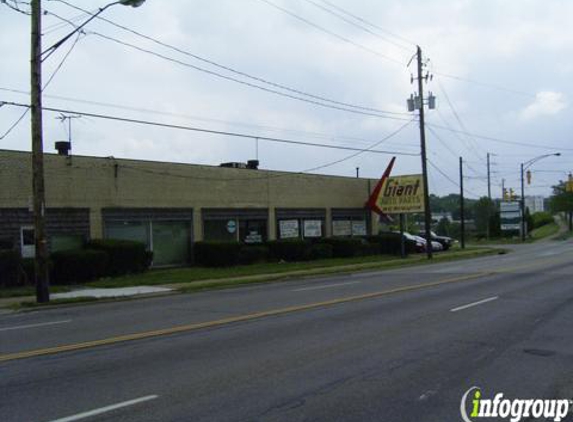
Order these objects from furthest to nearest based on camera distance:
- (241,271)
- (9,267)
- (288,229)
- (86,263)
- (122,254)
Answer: (288,229) < (241,271) < (122,254) < (86,263) < (9,267)

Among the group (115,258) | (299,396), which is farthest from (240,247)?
(299,396)

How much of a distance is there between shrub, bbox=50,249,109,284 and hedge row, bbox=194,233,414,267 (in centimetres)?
689

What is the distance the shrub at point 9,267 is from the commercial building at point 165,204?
1470 millimetres

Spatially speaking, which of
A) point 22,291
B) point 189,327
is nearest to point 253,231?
point 22,291

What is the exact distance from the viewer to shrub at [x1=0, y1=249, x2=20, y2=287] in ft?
71.3

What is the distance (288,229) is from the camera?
36.4m

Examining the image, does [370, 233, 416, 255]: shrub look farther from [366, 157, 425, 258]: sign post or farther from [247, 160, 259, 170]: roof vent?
[247, 160, 259, 170]: roof vent

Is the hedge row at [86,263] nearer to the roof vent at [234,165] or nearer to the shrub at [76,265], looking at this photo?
the shrub at [76,265]

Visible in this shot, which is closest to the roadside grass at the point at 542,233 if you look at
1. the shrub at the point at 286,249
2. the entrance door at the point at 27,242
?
the shrub at the point at 286,249

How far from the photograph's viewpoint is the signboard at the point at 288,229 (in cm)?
3594

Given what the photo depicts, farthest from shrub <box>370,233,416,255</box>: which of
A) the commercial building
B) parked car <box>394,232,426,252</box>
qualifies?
parked car <box>394,232,426,252</box>

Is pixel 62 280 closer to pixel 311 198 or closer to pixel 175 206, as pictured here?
pixel 175 206

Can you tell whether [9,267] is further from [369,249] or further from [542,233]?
[542,233]

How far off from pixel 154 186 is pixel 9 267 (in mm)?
8250
